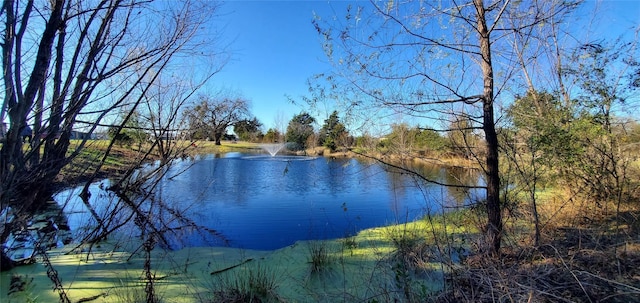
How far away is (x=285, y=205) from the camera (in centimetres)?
1017

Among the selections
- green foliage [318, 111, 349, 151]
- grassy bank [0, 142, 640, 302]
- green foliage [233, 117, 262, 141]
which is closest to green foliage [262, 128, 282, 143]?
green foliage [233, 117, 262, 141]

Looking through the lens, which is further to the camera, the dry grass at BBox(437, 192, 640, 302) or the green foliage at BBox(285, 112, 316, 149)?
the green foliage at BBox(285, 112, 316, 149)

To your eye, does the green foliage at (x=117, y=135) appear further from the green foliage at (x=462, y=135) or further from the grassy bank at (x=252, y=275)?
the green foliage at (x=462, y=135)

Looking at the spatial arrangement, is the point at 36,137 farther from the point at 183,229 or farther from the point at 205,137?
the point at 205,137

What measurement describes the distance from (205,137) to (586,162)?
9561 millimetres

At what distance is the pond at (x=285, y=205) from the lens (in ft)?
22.0

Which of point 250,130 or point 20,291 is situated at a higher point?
point 250,130

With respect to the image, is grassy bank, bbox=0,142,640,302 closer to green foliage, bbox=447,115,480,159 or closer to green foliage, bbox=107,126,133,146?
green foliage, bbox=107,126,133,146

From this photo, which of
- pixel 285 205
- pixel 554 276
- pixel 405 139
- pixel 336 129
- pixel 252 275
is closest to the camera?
pixel 554 276

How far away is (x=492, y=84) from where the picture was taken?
130 inches

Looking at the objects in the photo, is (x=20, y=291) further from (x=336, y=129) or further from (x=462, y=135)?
(x=462, y=135)

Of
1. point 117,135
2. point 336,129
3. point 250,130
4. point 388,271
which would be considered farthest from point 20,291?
point 250,130

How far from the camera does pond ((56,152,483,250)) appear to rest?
6.70 metres

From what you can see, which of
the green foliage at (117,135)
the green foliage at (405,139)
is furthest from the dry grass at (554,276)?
the green foliage at (117,135)
